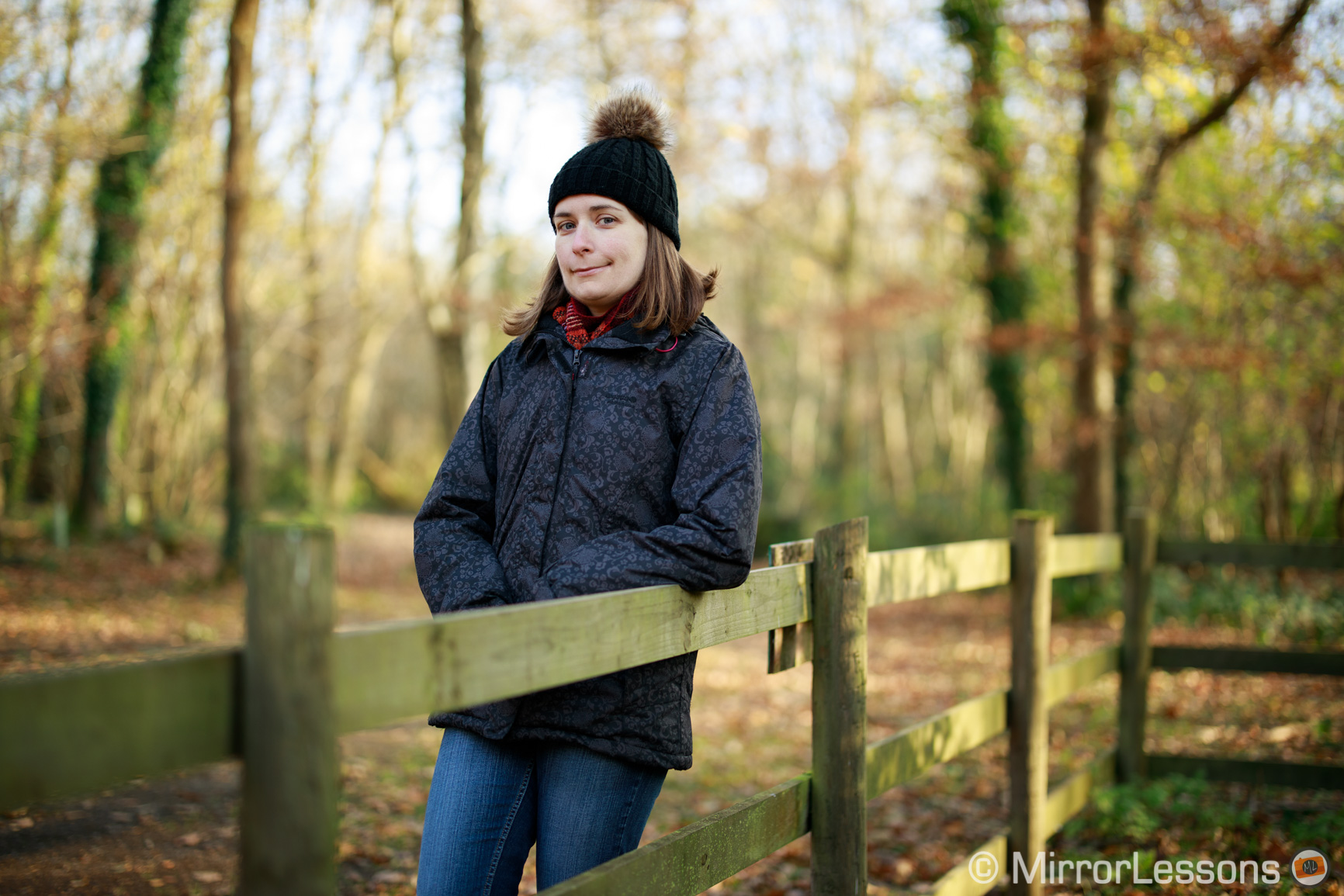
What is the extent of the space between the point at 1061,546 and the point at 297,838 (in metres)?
3.67

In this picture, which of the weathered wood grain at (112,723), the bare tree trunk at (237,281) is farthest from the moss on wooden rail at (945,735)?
the bare tree trunk at (237,281)

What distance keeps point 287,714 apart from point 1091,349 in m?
11.1

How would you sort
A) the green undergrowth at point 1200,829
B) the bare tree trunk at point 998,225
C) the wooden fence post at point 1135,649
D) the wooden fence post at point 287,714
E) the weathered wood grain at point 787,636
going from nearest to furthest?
the wooden fence post at point 287,714, the weathered wood grain at point 787,636, the green undergrowth at point 1200,829, the wooden fence post at point 1135,649, the bare tree trunk at point 998,225

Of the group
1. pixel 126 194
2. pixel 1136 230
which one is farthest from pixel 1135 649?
pixel 126 194

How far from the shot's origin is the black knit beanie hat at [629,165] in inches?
88.4

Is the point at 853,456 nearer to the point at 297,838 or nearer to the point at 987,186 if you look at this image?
the point at 987,186

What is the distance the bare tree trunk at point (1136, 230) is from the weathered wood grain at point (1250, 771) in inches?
276

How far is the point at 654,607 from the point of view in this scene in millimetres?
1902

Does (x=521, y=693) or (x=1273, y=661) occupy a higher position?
(x=521, y=693)

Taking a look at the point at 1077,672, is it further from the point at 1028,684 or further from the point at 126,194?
the point at 126,194

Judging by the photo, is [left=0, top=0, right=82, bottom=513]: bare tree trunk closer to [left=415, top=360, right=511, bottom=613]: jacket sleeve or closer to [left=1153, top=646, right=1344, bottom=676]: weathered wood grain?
[left=415, top=360, right=511, bottom=613]: jacket sleeve

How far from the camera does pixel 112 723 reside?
1.12 meters

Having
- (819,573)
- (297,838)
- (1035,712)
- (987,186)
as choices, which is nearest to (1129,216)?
(987,186)

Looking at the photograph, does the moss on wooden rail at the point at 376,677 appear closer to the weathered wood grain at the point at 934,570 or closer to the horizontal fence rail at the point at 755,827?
the horizontal fence rail at the point at 755,827
